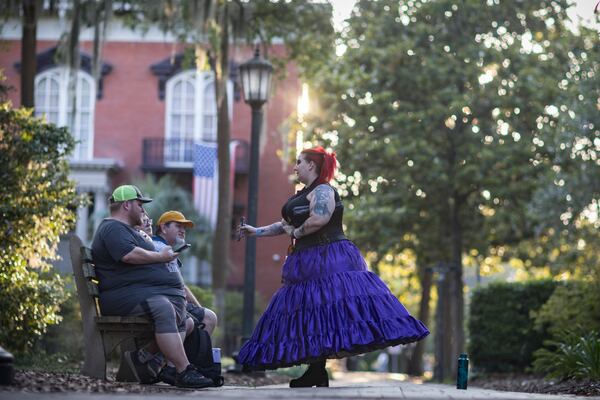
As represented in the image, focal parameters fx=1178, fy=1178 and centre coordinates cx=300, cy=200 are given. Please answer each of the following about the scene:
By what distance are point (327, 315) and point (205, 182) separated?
21.7m

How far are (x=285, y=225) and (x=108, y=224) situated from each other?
5.25 ft

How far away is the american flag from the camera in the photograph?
30703 mm

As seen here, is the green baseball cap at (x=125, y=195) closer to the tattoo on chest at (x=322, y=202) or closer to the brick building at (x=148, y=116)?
the tattoo on chest at (x=322, y=202)

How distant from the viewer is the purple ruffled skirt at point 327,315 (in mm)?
9188

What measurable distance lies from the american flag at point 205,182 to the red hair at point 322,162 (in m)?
20.8

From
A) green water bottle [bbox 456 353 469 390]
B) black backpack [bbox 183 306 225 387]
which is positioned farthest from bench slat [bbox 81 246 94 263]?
green water bottle [bbox 456 353 469 390]

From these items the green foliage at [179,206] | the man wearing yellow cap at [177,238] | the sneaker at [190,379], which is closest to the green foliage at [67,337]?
the man wearing yellow cap at [177,238]

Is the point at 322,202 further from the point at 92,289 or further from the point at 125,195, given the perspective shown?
the point at 92,289

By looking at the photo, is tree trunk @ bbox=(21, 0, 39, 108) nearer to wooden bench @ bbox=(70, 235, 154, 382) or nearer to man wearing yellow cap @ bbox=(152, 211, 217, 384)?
man wearing yellow cap @ bbox=(152, 211, 217, 384)

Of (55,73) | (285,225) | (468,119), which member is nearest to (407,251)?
(468,119)

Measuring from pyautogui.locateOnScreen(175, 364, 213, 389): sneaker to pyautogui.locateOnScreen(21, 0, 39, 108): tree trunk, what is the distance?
10.7 metres

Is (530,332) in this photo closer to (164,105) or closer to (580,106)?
(580,106)

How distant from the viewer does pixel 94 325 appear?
8.71 m

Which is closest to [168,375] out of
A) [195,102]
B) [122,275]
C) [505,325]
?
[122,275]
